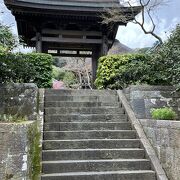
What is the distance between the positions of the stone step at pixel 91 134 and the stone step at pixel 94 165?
3.10 feet

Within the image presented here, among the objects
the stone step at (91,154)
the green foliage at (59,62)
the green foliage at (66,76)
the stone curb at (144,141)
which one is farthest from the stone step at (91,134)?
the green foliage at (59,62)

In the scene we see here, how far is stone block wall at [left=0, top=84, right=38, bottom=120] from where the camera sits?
804cm

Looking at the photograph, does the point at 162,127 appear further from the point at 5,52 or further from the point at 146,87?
the point at 5,52

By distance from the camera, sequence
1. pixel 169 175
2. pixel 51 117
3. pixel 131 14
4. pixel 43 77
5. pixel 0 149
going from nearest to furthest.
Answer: pixel 0 149 < pixel 169 175 < pixel 51 117 < pixel 43 77 < pixel 131 14

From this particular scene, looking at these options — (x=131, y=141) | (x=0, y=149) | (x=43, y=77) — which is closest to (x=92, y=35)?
(x=43, y=77)

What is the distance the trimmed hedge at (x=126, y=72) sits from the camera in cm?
898

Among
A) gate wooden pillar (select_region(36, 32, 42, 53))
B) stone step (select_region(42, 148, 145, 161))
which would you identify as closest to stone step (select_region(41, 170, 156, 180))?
stone step (select_region(42, 148, 145, 161))

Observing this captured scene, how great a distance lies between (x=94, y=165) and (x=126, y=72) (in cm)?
357

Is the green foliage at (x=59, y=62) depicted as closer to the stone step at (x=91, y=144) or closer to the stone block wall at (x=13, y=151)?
the stone step at (x=91, y=144)

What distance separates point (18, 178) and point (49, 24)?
10.7m

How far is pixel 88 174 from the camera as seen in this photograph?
6.05 metres

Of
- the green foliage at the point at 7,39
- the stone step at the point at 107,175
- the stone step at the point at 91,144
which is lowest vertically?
the stone step at the point at 107,175

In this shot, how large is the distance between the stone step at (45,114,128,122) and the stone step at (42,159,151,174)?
1636 millimetres

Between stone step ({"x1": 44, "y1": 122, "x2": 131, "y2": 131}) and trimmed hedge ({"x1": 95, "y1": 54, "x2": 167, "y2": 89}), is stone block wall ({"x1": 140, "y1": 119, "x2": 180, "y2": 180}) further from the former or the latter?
trimmed hedge ({"x1": 95, "y1": 54, "x2": 167, "y2": 89})
